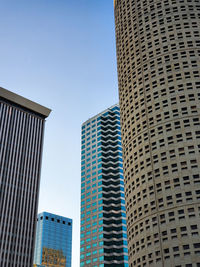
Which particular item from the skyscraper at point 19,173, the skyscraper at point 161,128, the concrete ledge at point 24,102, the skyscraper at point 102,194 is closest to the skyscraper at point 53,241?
the skyscraper at point 102,194

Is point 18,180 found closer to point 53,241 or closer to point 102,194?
point 102,194

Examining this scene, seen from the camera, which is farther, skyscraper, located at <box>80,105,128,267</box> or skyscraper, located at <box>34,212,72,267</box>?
skyscraper, located at <box>34,212,72,267</box>

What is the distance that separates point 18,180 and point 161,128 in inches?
1829

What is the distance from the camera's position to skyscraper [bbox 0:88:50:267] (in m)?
88.7

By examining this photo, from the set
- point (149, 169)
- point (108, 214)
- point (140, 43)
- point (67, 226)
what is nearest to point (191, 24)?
point (140, 43)

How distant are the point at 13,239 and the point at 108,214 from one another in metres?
36.0

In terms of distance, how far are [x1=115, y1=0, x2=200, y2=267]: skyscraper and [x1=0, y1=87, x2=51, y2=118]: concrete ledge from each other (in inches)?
1468

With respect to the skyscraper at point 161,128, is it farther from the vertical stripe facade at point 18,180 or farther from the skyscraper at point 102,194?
the skyscraper at point 102,194

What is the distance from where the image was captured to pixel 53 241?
167 m

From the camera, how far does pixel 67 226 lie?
175000 millimetres

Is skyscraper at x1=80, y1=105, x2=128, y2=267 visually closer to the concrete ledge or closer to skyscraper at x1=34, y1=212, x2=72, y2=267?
the concrete ledge

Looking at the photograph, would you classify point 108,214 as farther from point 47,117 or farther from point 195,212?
point 195,212

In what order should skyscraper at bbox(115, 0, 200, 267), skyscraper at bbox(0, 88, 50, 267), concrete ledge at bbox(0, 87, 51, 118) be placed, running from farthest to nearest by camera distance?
1. concrete ledge at bbox(0, 87, 51, 118)
2. skyscraper at bbox(0, 88, 50, 267)
3. skyscraper at bbox(115, 0, 200, 267)

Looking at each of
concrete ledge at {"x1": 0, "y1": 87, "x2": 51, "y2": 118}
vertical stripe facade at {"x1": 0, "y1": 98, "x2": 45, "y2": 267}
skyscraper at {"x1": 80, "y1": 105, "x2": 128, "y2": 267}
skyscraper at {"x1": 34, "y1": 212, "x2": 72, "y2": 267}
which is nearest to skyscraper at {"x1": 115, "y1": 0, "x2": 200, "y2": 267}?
vertical stripe facade at {"x1": 0, "y1": 98, "x2": 45, "y2": 267}
